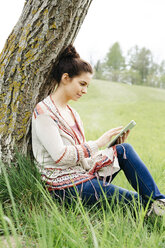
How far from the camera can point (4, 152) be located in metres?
2.10

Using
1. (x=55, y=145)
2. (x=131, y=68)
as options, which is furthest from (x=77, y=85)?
(x=131, y=68)

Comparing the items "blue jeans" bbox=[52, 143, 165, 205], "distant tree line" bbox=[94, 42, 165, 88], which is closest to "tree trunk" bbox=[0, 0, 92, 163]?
"blue jeans" bbox=[52, 143, 165, 205]

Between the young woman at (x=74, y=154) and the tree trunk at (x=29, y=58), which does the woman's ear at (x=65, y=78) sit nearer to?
the young woman at (x=74, y=154)

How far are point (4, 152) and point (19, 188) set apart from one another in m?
0.41

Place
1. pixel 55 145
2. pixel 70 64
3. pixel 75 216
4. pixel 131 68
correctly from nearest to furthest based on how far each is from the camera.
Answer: pixel 75 216, pixel 55 145, pixel 70 64, pixel 131 68

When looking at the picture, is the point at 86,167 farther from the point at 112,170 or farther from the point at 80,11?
the point at 80,11

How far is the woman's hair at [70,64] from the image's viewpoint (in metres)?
2.07

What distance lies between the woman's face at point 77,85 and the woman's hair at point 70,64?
32 millimetres

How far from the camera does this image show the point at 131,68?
147 feet

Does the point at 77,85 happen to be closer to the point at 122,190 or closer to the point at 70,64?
the point at 70,64

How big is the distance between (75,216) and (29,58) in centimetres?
120

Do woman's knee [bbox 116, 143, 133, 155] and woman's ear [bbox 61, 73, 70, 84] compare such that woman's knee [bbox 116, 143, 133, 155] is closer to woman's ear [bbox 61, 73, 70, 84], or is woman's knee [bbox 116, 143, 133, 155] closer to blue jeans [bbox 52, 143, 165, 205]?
blue jeans [bbox 52, 143, 165, 205]

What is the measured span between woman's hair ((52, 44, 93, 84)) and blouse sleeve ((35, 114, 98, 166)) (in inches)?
17.0

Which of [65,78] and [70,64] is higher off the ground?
[70,64]
